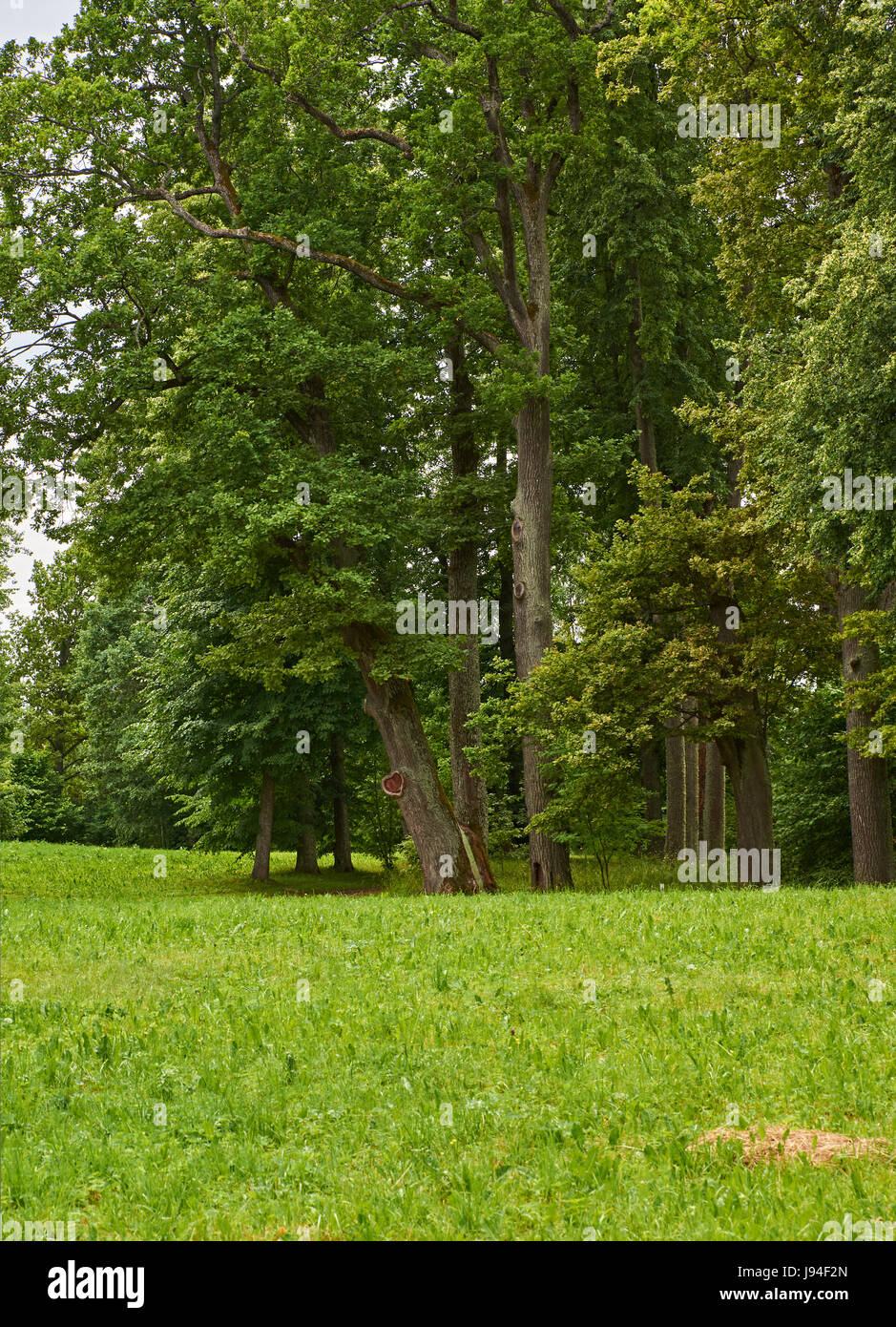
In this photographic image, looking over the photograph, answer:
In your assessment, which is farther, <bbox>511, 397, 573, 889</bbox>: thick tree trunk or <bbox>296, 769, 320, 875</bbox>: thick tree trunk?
<bbox>296, 769, 320, 875</bbox>: thick tree trunk

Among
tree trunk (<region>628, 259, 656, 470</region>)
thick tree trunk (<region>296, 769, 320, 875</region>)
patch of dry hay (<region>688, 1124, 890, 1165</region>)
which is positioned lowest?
patch of dry hay (<region>688, 1124, 890, 1165</region>)

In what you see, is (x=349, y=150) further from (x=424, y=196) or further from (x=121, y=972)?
(x=121, y=972)

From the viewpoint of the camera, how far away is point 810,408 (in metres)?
16.2

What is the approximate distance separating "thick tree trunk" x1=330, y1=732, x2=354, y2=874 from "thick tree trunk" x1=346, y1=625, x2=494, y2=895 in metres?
8.89

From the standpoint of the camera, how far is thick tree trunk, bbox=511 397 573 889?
20719 mm

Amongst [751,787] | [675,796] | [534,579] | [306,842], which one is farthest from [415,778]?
[306,842]

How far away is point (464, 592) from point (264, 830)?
814 centimetres

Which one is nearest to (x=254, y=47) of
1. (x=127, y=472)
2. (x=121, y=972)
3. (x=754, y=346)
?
(x=127, y=472)

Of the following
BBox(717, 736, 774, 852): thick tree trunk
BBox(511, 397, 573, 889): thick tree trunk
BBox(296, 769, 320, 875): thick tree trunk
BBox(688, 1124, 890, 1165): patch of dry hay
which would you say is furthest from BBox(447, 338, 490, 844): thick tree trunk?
BBox(688, 1124, 890, 1165): patch of dry hay

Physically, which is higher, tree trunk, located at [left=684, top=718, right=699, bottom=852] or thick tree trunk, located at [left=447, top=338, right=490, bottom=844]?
thick tree trunk, located at [left=447, top=338, right=490, bottom=844]

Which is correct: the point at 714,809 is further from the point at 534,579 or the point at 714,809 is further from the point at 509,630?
the point at 534,579

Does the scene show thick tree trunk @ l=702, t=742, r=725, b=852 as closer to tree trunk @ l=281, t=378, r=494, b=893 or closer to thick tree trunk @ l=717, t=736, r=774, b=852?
thick tree trunk @ l=717, t=736, r=774, b=852

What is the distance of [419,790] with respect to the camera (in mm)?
20328

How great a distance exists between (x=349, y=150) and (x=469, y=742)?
11793 millimetres
